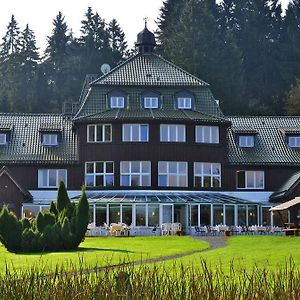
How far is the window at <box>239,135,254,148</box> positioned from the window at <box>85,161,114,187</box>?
956 centimetres

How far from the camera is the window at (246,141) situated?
58.6 meters

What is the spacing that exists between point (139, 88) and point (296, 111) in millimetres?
25530

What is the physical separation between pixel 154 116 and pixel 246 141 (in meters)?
7.68

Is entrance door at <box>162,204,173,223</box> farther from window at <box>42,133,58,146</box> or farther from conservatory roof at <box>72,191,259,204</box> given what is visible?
window at <box>42,133,58,146</box>

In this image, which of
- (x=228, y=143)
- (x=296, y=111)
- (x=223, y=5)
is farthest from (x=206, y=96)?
(x=223, y=5)

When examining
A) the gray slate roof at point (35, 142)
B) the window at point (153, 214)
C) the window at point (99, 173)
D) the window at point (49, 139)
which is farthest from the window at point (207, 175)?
the window at point (49, 139)

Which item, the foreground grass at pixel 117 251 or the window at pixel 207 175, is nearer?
the foreground grass at pixel 117 251

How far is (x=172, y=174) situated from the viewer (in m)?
54.9

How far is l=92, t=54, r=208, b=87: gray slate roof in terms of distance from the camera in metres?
56.5

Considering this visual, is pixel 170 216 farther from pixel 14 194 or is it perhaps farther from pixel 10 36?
pixel 10 36

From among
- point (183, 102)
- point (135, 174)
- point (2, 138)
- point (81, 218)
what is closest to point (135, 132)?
point (135, 174)

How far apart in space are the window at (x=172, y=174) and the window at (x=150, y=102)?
12.8 ft

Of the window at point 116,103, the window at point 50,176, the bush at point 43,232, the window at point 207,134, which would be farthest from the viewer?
the window at point 50,176

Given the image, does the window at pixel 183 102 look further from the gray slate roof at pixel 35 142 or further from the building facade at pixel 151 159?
the gray slate roof at pixel 35 142
